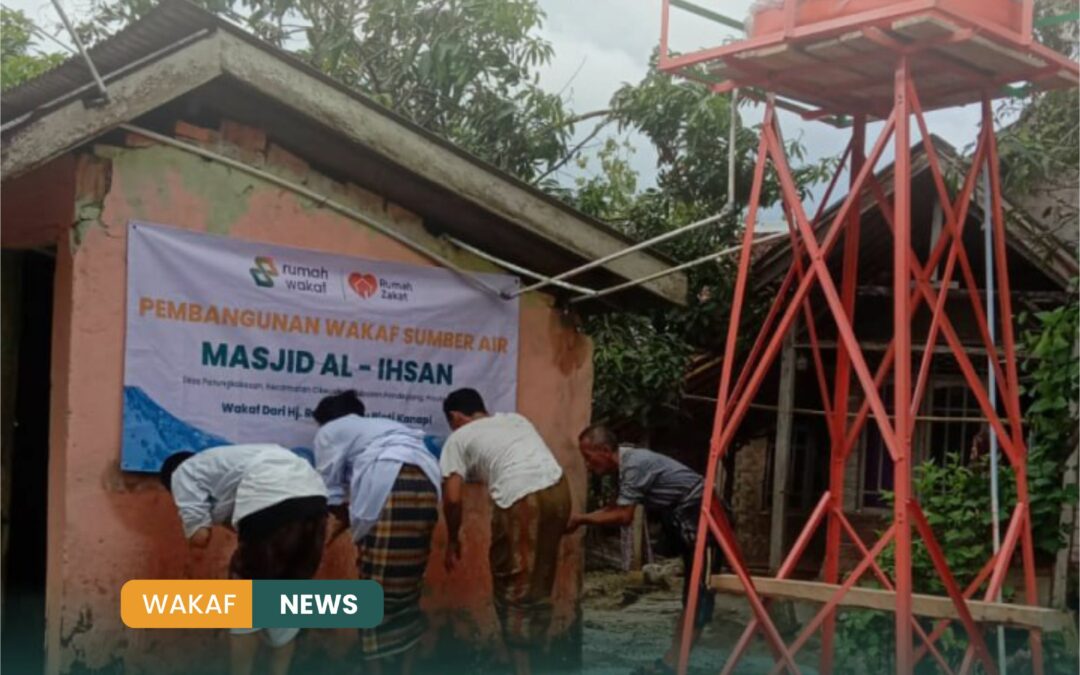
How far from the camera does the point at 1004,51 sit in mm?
5836

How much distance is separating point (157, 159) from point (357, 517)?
1.89m

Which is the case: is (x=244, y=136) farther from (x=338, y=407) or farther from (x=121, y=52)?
(x=338, y=407)

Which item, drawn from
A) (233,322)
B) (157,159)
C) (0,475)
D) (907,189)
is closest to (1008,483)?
(907,189)

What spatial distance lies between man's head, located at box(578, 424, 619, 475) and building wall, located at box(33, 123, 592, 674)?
4.91 feet

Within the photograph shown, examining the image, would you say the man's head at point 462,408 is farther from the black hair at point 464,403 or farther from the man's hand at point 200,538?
the man's hand at point 200,538

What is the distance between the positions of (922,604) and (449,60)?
5737mm

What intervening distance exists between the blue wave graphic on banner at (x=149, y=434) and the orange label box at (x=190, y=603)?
0.53m

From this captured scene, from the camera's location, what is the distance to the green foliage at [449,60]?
34.3 feet

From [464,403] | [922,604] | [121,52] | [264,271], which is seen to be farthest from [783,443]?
[121,52]

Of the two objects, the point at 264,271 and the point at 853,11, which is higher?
the point at 853,11

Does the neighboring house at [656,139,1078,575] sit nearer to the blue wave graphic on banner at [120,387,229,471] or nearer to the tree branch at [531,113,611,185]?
the tree branch at [531,113,611,185]

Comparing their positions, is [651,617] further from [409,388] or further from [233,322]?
[233,322]

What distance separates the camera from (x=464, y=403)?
7.22m

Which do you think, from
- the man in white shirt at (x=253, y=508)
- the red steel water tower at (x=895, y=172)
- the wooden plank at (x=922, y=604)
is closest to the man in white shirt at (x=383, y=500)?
the man in white shirt at (x=253, y=508)
